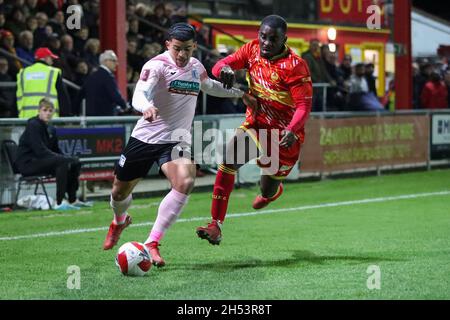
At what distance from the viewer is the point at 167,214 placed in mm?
8734

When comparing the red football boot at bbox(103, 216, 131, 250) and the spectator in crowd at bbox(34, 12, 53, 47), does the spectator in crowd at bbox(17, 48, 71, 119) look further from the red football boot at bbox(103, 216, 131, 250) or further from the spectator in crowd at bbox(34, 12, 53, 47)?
the red football boot at bbox(103, 216, 131, 250)

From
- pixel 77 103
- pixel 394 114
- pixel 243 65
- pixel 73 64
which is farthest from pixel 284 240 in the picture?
pixel 394 114

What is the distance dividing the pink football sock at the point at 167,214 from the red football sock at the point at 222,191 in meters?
0.80

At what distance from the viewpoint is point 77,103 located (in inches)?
661

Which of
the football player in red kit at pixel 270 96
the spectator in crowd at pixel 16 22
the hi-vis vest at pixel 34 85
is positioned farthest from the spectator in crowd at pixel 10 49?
the football player in red kit at pixel 270 96

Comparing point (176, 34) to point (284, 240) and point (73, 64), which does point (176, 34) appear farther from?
point (73, 64)

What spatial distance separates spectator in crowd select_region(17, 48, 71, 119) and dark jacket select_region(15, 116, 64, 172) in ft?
3.57

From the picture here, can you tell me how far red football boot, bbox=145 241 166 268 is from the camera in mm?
8516

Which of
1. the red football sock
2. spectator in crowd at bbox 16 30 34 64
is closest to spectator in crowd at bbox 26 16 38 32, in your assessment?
spectator in crowd at bbox 16 30 34 64

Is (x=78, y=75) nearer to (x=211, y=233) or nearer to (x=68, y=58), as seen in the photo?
(x=68, y=58)

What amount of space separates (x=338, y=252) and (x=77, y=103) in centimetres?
803

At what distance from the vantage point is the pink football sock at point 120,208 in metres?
9.41

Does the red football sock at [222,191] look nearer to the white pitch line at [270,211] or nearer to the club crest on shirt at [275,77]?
the club crest on shirt at [275,77]

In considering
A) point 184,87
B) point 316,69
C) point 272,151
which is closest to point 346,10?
point 316,69
